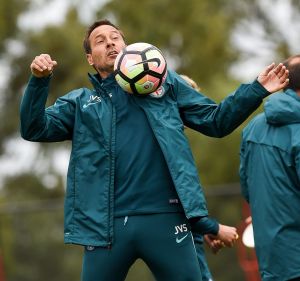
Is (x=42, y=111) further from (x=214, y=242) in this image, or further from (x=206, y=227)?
(x=214, y=242)

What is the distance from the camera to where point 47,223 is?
52.1 feet

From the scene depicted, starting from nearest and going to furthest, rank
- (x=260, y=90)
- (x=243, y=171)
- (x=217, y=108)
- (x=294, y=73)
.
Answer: (x=260, y=90)
(x=217, y=108)
(x=294, y=73)
(x=243, y=171)

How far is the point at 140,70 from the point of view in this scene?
19.2ft

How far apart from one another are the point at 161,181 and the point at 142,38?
16935 mm

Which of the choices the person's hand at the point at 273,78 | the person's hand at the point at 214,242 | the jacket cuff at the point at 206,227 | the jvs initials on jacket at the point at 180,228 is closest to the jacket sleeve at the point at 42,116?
the jvs initials on jacket at the point at 180,228

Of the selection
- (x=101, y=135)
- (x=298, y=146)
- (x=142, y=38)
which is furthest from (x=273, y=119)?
(x=142, y=38)

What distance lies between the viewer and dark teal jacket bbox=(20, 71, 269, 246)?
5.81m

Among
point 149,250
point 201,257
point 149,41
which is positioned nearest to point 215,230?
point 201,257

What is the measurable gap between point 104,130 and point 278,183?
3.81ft

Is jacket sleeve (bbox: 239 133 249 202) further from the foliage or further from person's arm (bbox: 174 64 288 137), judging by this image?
the foliage

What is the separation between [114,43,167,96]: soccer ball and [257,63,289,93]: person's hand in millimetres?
615

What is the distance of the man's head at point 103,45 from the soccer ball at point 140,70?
346 millimetres

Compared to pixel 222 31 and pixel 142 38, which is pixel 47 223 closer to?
pixel 142 38

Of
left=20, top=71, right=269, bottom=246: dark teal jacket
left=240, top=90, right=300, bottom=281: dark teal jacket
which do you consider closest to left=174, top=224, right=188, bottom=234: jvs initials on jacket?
left=20, top=71, right=269, bottom=246: dark teal jacket
